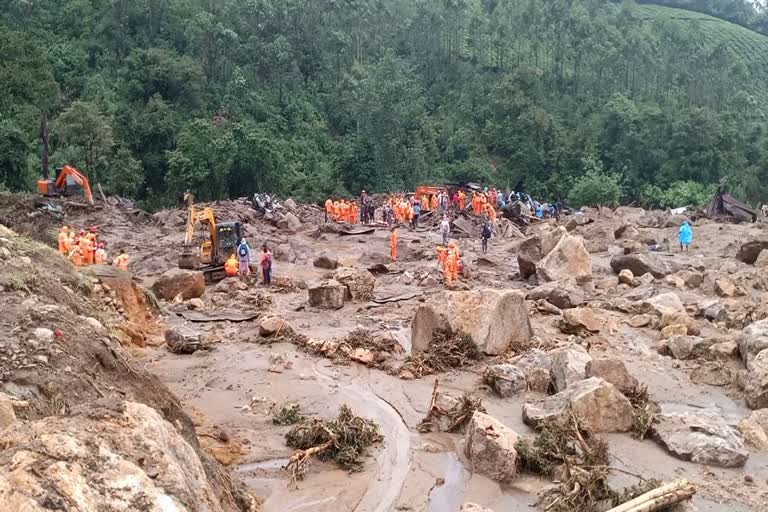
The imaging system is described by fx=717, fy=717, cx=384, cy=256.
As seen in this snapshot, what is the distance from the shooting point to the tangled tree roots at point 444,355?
1205cm

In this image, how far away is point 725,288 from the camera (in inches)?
672

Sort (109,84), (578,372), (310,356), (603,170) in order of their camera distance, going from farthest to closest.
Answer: (603,170) < (109,84) < (310,356) < (578,372)

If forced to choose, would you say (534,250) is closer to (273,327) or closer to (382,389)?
(273,327)

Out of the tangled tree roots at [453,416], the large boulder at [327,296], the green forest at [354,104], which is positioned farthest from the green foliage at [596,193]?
the tangled tree roots at [453,416]

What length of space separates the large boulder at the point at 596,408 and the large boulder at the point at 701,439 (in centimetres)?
46

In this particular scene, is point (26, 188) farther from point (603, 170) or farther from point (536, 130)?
point (603, 170)

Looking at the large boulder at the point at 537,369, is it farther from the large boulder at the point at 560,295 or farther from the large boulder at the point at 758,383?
the large boulder at the point at 560,295

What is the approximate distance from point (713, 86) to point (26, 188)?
5418 cm

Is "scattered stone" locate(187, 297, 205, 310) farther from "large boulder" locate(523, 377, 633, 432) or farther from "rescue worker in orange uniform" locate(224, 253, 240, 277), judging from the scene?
"large boulder" locate(523, 377, 633, 432)

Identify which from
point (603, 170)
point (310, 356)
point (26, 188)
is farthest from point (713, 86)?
point (310, 356)

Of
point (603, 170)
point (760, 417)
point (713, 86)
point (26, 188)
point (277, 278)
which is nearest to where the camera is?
point (760, 417)

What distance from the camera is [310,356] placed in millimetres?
13016

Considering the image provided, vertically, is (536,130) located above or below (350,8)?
below

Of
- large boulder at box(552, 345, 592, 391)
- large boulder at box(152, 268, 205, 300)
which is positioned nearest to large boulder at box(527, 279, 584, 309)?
large boulder at box(552, 345, 592, 391)
